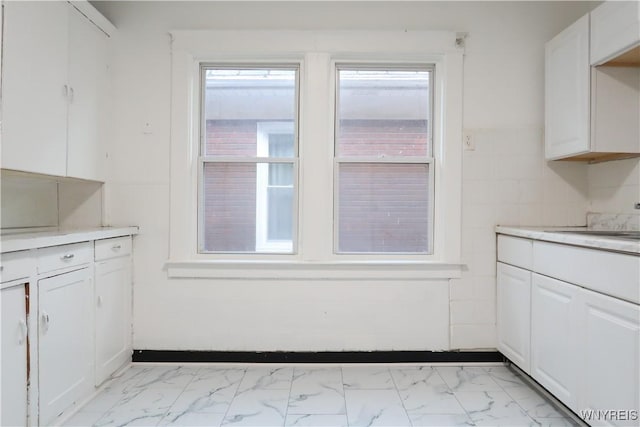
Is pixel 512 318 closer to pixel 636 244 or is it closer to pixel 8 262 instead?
pixel 636 244

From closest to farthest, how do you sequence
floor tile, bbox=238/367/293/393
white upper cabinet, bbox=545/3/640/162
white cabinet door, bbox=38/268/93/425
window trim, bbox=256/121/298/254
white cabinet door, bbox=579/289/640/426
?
white cabinet door, bbox=579/289/640/426, white cabinet door, bbox=38/268/93/425, white upper cabinet, bbox=545/3/640/162, floor tile, bbox=238/367/293/393, window trim, bbox=256/121/298/254

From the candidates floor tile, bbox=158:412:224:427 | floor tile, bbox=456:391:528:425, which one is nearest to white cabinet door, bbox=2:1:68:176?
floor tile, bbox=158:412:224:427

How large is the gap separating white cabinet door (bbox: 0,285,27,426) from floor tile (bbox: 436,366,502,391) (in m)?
2.19

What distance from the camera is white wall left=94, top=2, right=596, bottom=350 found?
254 centimetres

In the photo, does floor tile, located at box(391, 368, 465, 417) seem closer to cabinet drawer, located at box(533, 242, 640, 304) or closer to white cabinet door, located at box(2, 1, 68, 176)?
cabinet drawer, located at box(533, 242, 640, 304)

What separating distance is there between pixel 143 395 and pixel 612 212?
312cm

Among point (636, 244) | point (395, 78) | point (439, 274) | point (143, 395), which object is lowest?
point (143, 395)

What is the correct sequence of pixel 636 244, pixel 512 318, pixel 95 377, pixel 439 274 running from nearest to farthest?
pixel 636 244, pixel 95 377, pixel 512 318, pixel 439 274

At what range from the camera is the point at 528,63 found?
2555 millimetres

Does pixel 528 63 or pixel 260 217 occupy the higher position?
pixel 528 63

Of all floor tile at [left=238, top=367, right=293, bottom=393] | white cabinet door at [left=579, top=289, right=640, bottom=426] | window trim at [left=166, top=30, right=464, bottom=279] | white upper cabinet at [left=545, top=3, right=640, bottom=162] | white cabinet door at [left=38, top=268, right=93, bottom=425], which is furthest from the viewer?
window trim at [left=166, top=30, right=464, bottom=279]

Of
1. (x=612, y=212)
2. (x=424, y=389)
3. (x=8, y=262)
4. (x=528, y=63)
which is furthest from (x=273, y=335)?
(x=528, y=63)

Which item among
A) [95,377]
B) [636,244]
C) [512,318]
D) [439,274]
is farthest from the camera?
[439,274]

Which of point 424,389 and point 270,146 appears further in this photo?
point 270,146
